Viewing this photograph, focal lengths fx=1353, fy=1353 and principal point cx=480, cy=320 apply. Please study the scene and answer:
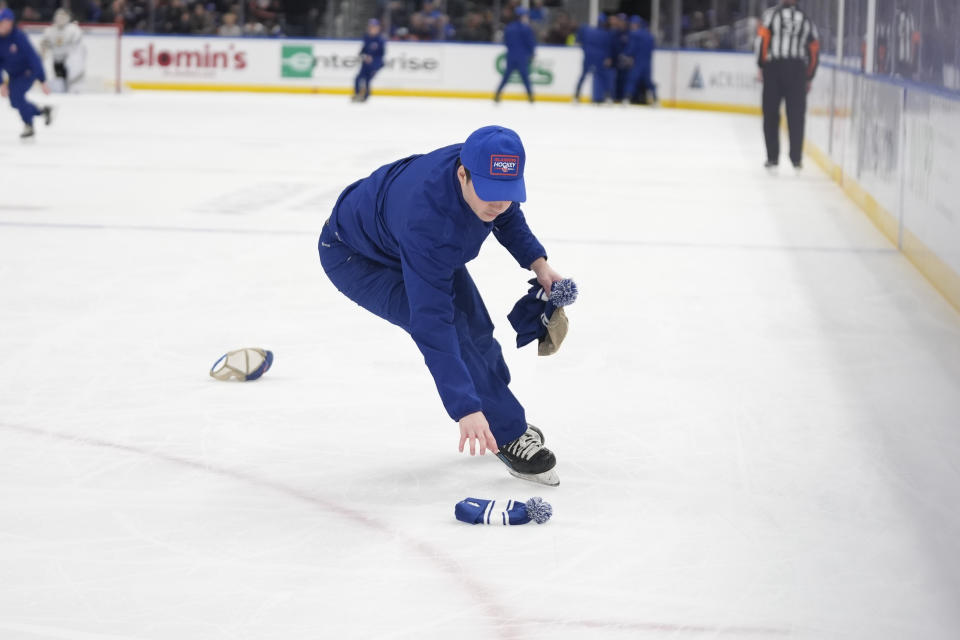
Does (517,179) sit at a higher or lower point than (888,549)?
higher

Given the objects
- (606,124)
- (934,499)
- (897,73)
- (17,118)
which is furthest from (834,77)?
(17,118)

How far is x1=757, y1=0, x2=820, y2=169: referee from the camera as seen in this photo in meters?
11.3

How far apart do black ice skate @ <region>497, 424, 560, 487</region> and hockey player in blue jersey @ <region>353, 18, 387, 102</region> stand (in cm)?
1845

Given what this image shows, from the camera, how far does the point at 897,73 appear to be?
7879 mm

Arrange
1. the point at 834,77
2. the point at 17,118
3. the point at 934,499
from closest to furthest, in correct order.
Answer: the point at 934,499 < the point at 834,77 < the point at 17,118

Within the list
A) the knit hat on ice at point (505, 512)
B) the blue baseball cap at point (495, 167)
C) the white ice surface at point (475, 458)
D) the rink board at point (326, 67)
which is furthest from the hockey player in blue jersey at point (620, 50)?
the blue baseball cap at point (495, 167)

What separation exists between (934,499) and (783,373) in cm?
143

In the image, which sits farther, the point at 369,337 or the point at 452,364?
the point at 369,337

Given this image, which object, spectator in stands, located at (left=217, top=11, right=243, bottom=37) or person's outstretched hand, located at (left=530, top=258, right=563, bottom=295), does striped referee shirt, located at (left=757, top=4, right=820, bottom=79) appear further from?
spectator in stands, located at (left=217, top=11, right=243, bottom=37)

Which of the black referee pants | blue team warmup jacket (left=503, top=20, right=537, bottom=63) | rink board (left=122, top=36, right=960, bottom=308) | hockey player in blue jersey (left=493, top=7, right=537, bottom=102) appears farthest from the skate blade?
blue team warmup jacket (left=503, top=20, right=537, bottom=63)

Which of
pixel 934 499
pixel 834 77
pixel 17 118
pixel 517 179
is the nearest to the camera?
pixel 517 179

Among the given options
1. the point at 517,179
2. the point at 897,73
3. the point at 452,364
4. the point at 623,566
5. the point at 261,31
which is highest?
the point at 261,31

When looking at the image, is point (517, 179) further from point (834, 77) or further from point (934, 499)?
point (834, 77)

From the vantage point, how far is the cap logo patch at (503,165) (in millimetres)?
2936
